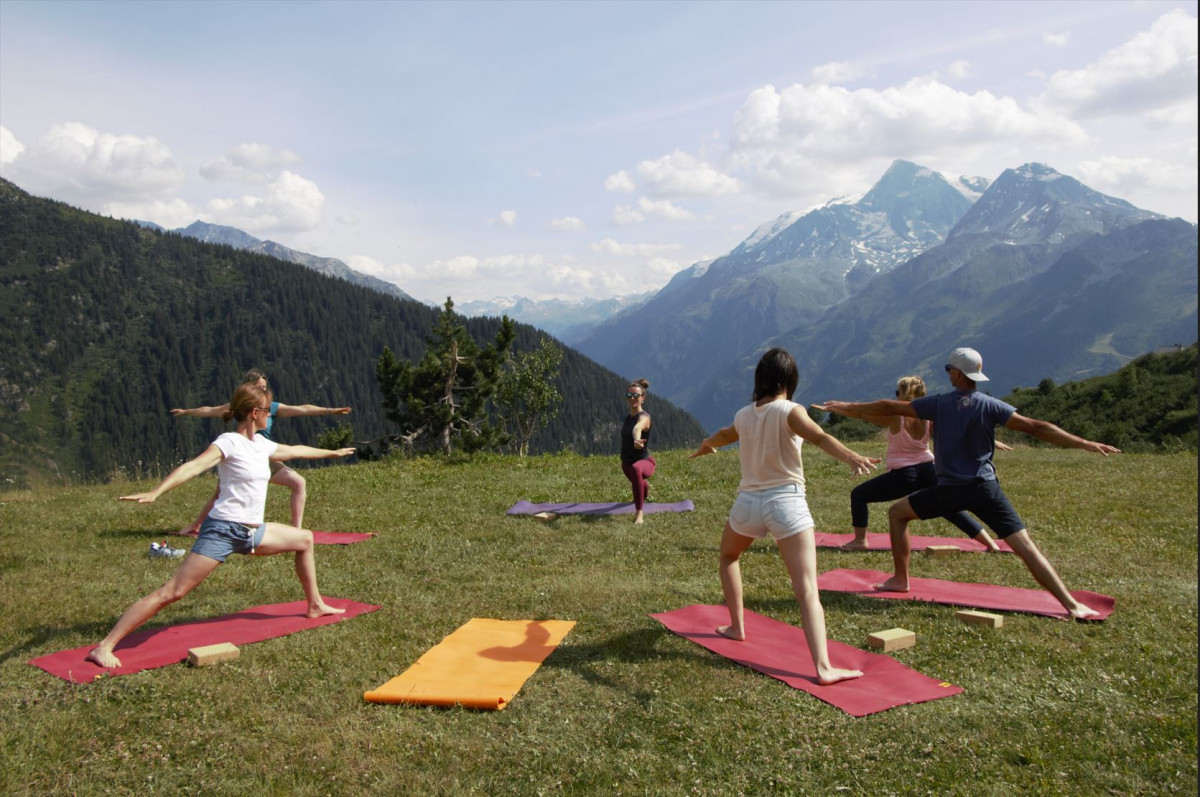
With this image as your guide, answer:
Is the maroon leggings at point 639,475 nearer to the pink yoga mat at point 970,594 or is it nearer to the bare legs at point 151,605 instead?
the pink yoga mat at point 970,594

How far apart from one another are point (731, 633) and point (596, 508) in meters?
8.27

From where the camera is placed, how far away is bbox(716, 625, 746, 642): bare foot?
24.3 feet

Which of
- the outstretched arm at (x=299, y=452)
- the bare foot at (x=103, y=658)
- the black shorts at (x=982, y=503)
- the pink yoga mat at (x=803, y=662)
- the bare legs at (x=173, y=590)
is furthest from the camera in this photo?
the outstretched arm at (x=299, y=452)

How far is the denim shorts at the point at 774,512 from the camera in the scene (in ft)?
20.9

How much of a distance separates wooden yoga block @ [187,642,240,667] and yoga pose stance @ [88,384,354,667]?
1.68 ft

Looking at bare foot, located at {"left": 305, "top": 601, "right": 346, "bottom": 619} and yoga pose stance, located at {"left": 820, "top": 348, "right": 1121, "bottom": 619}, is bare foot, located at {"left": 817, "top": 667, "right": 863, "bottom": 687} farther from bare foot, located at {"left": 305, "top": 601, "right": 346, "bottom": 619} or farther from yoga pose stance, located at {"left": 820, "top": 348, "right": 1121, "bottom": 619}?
bare foot, located at {"left": 305, "top": 601, "right": 346, "bottom": 619}

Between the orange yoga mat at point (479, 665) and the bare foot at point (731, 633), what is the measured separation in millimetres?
1453

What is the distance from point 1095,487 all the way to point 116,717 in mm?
17162

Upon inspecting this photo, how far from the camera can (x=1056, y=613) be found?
26.2 ft

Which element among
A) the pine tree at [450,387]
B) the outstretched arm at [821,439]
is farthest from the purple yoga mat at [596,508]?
the pine tree at [450,387]

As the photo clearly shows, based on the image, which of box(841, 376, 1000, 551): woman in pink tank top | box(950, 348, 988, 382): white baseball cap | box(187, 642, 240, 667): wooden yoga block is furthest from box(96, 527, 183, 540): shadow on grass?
box(950, 348, 988, 382): white baseball cap

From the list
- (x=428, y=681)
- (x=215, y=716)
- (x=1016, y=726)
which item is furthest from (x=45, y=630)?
(x=1016, y=726)

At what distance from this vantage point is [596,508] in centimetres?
1563

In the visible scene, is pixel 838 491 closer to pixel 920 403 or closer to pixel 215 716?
pixel 920 403
